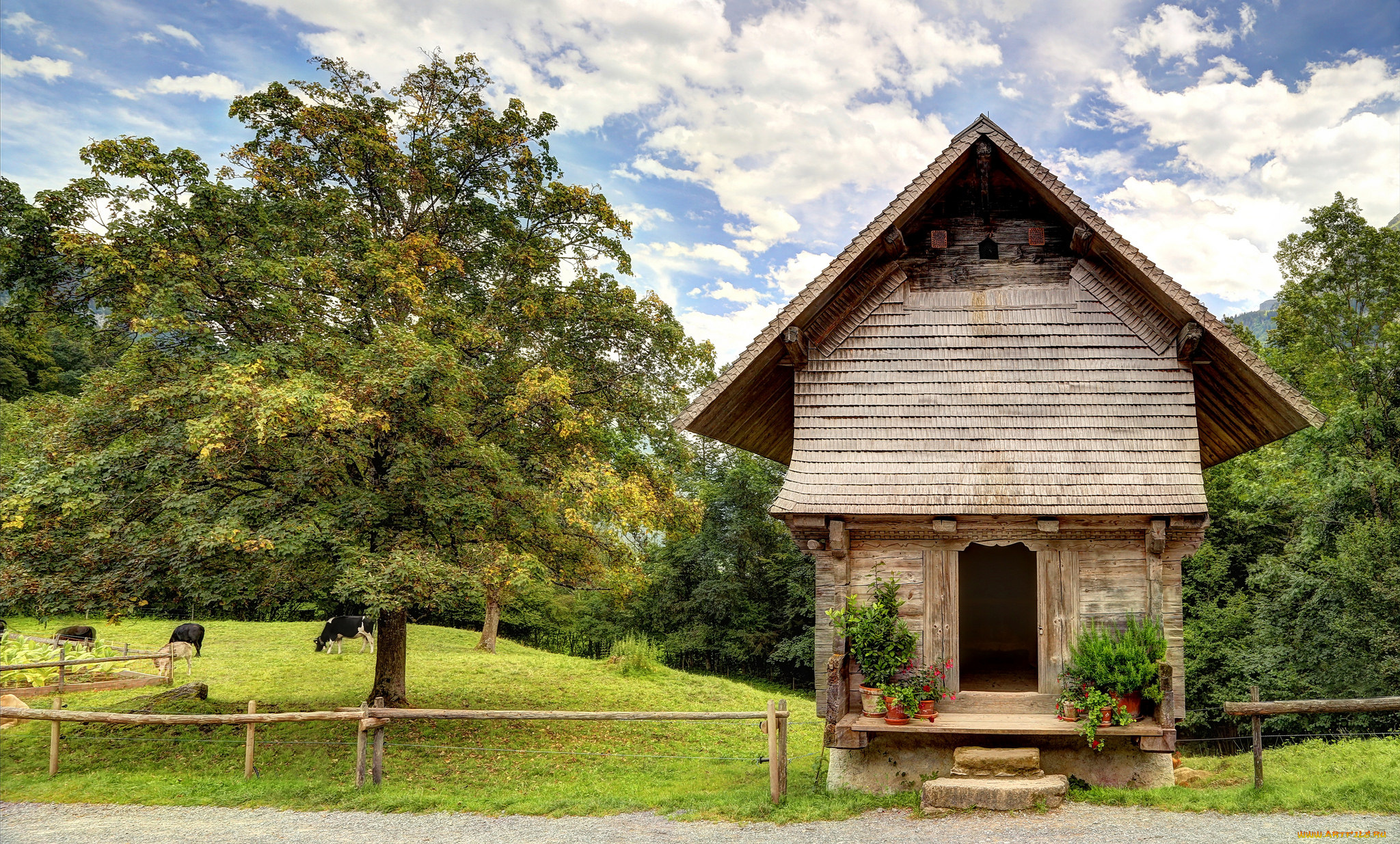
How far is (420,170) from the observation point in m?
15.0

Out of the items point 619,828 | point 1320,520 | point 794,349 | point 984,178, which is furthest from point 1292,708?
point 1320,520

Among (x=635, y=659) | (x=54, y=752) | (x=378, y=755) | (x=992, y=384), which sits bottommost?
(x=635, y=659)

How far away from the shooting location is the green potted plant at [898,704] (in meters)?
8.34

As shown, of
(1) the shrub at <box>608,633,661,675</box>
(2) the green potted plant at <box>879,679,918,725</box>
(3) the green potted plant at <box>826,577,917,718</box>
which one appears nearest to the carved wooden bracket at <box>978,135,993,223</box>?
(3) the green potted plant at <box>826,577,917,718</box>

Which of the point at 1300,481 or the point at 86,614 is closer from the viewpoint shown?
the point at 86,614

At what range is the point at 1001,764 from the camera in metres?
8.16

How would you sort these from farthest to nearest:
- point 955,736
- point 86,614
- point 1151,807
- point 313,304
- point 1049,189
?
point 313,304, point 86,614, point 1049,189, point 955,736, point 1151,807

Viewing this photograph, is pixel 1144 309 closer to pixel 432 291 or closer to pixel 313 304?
pixel 432 291

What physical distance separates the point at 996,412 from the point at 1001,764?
3.98 metres

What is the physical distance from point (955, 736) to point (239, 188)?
14.4 meters

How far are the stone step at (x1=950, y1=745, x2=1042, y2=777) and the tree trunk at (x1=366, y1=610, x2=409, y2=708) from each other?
10.3 meters

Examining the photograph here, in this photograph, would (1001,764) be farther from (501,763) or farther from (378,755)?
(501,763)

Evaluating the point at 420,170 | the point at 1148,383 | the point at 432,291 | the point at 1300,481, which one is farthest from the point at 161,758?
the point at 1300,481

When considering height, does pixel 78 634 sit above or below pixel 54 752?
above
